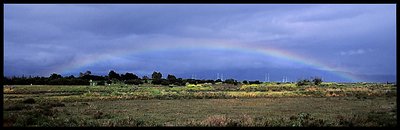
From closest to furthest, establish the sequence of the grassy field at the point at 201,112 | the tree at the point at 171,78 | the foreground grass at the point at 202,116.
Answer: the foreground grass at the point at 202,116 → the grassy field at the point at 201,112 → the tree at the point at 171,78

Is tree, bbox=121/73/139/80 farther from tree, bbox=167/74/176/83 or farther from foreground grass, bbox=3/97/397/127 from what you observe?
foreground grass, bbox=3/97/397/127

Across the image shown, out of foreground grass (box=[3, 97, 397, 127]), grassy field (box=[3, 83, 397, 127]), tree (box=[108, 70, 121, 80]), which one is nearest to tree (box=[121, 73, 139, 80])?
tree (box=[108, 70, 121, 80])

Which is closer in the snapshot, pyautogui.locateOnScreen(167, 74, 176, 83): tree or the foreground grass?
the foreground grass

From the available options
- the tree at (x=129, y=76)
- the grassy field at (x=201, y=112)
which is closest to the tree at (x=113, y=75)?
the tree at (x=129, y=76)

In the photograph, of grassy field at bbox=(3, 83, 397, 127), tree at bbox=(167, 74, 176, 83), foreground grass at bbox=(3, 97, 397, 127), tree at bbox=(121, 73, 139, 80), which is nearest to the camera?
foreground grass at bbox=(3, 97, 397, 127)

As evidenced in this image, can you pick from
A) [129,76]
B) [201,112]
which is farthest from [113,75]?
[201,112]

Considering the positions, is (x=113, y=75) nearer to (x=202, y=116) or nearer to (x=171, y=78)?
(x=171, y=78)

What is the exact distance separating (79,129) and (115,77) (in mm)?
147703

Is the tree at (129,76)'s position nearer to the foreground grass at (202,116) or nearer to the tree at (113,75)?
the tree at (113,75)

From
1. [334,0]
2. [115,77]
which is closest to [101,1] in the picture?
[334,0]

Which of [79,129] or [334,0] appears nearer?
[334,0]

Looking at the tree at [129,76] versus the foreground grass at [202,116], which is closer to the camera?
the foreground grass at [202,116]

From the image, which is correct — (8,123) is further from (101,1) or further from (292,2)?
(292,2)

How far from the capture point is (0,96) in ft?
50.0
